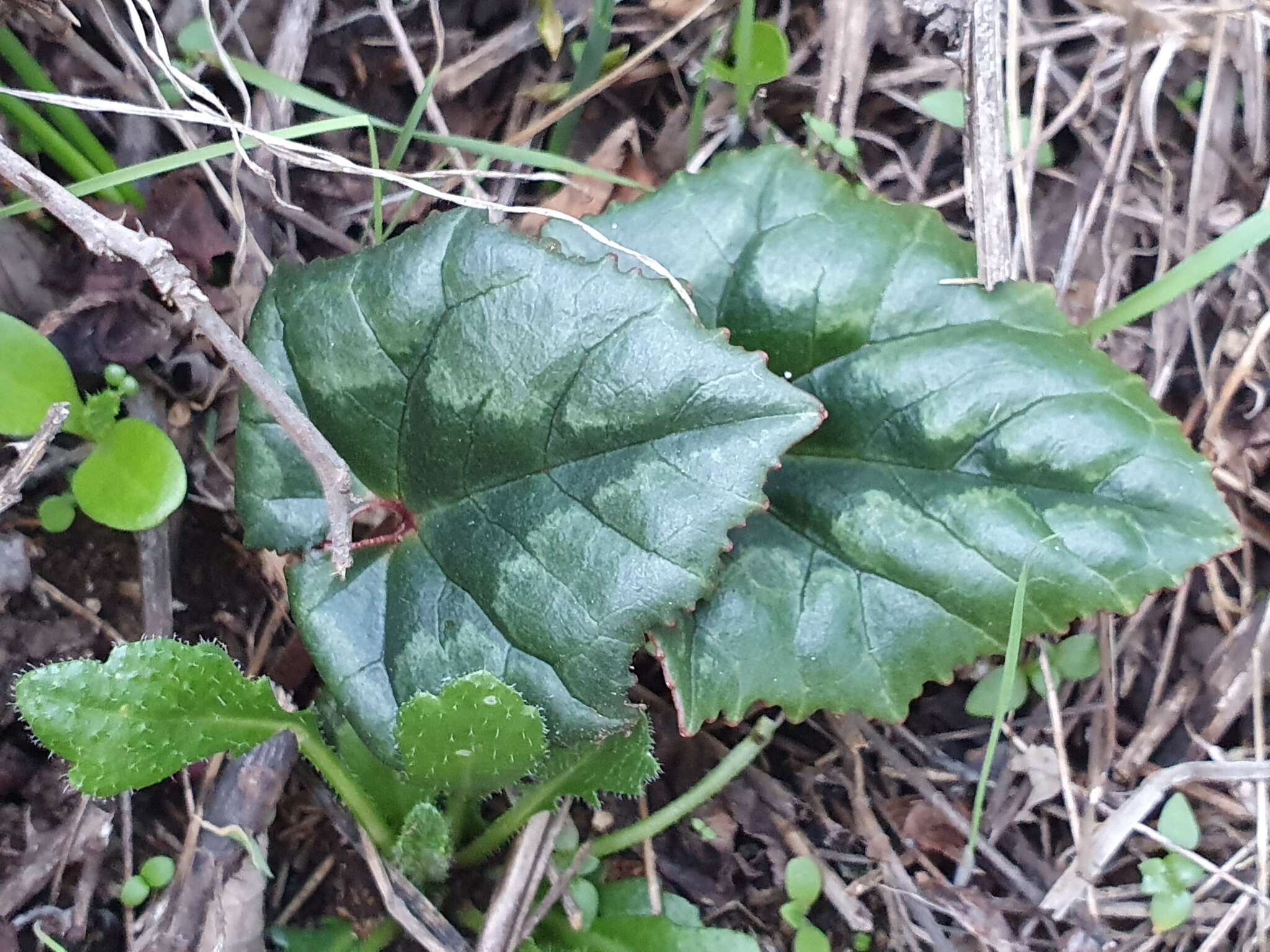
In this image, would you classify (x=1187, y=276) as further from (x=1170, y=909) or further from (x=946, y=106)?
(x=1170, y=909)

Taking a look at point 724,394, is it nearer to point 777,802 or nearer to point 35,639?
point 777,802

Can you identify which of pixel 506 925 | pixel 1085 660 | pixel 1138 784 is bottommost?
pixel 506 925

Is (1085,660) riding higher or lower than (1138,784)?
higher

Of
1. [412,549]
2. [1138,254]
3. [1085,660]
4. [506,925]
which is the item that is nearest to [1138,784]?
[1085,660]

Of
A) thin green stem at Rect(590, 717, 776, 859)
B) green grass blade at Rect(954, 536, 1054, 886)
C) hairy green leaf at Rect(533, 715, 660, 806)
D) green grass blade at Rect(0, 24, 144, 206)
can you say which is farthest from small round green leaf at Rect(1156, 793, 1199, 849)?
green grass blade at Rect(0, 24, 144, 206)

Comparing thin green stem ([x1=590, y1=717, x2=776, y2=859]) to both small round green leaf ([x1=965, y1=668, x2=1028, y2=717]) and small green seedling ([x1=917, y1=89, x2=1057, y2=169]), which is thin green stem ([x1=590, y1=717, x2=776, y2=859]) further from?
small green seedling ([x1=917, y1=89, x2=1057, y2=169])

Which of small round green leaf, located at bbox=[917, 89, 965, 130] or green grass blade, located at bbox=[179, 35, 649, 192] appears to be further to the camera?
small round green leaf, located at bbox=[917, 89, 965, 130]
